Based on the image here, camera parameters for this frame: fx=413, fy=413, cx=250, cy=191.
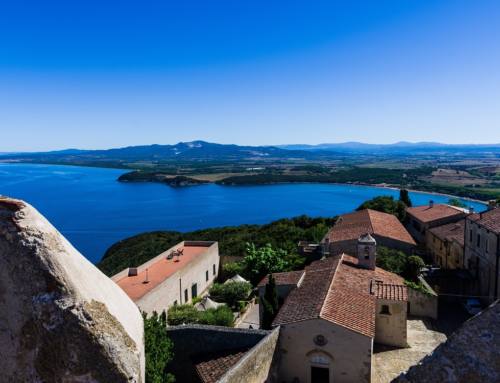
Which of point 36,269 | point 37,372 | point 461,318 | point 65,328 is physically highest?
point 36,269

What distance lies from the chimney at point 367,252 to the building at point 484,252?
6.24 metres

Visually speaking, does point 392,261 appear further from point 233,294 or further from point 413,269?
point 233,294

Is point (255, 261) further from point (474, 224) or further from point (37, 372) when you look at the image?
point (37, 372)

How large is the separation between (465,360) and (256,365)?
1126 centimetres

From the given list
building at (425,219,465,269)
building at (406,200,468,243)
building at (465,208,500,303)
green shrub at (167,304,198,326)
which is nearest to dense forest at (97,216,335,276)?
building at (406,200,468,243)

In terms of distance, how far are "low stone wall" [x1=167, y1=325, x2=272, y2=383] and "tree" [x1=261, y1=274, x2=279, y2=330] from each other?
3.05 m

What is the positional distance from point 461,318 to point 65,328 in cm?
2225

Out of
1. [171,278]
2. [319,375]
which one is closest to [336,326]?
[319,375]

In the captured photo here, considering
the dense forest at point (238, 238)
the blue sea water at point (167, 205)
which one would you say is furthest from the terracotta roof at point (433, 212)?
the blue sea water at point (167, 205)

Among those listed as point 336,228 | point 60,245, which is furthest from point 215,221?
point 60,245

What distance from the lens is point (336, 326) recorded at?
1513cm

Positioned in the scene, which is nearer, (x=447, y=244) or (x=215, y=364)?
(x=215, y=364)

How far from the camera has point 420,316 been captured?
21469 millimetres

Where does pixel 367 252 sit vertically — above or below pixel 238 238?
above
